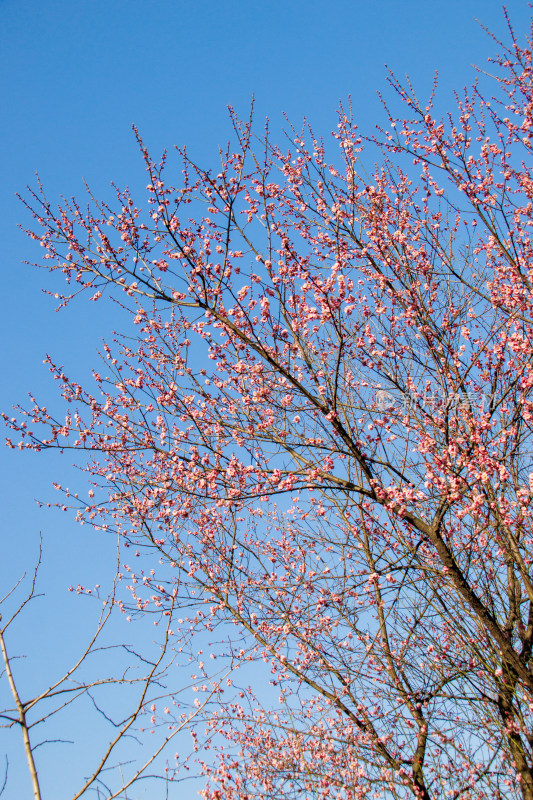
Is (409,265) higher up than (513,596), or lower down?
higher up

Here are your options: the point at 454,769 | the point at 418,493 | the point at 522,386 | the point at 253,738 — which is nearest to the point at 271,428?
the point at 418,493

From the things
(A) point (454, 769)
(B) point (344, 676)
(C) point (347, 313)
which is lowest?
(A) point (454, 769)

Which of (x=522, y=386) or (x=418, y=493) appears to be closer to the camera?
(x=418, y=493)

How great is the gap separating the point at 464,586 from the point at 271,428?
7.08 ft

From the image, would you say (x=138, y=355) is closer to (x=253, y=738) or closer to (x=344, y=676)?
(x=344, y=676)

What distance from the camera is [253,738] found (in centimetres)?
876

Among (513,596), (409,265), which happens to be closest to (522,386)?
(409,265)

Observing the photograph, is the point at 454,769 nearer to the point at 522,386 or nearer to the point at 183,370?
the point at 522,386

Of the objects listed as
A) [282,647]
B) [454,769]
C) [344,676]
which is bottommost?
[454,769]

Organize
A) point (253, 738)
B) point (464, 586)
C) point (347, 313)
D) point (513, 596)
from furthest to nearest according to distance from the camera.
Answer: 1. point (253, 738)
2. point (513, 596)
3. point (347, 313)
4. point (464, 586)

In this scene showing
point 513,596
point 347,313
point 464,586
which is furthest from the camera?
point 513,596

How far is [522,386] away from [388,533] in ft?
6.58

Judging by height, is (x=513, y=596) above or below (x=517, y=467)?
below

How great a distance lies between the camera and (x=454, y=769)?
588cm
